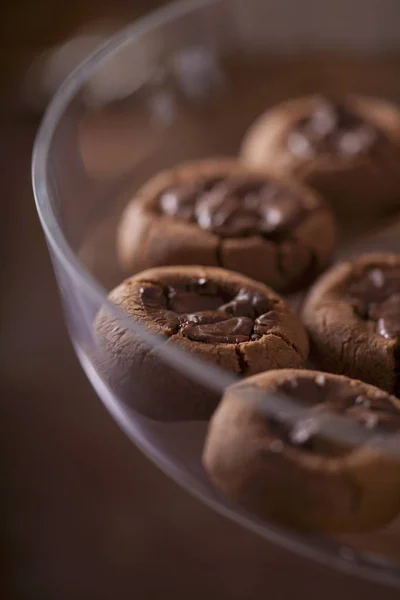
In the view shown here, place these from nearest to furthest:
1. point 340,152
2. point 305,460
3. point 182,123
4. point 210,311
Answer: point 305,460, point 210,311, point 340,152, point 182,123

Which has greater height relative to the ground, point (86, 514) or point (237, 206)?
point (237, 206)

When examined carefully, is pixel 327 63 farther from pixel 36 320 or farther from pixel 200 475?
pixel 200 475

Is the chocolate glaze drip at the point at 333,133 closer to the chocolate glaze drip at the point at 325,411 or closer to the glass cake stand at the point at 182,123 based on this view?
the glass cake stand at the point at 182,123

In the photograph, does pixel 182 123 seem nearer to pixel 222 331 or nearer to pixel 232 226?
pixel 232 226

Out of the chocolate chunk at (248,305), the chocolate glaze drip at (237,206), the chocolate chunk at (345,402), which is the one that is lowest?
the chocolate chunk at (345,402)

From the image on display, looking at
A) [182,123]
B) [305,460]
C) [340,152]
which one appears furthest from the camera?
[182,123]

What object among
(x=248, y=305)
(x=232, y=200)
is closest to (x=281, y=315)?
(x=248, y=305)

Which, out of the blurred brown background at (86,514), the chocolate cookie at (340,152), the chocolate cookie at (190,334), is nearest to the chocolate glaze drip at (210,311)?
the chocolate cookie at (190,334)
